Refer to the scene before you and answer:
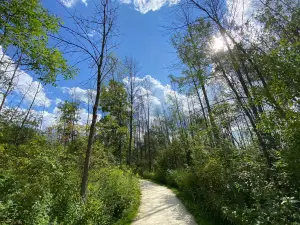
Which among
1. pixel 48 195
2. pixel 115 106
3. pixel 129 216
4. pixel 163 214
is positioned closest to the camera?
pixel 48 195

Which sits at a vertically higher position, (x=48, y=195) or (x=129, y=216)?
(x=48, y=195)

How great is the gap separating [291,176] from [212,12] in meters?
7.10

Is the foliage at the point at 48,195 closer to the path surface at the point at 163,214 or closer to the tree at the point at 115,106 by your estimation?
the path surface at the point at 163,214

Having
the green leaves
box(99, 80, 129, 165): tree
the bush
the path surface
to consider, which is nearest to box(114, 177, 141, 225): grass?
the bush

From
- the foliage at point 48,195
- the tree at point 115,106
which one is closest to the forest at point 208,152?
the foliage at point 48,195

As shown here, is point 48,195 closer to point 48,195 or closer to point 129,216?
point 48,195

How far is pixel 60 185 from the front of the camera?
5551 millimetres

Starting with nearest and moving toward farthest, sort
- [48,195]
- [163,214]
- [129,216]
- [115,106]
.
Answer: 1. [48,195]
2. [129,216]
3. [163,214]
4. [115,106]

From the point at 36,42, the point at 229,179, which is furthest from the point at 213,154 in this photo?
the point at 36,42

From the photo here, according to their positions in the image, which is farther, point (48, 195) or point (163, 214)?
point (163, 214)

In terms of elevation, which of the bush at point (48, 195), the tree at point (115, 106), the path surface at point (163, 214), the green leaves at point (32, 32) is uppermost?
the tree at point (115, 106)

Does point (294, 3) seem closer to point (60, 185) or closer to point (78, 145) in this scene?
point (60, 185)

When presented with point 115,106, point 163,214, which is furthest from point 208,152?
point 115,106

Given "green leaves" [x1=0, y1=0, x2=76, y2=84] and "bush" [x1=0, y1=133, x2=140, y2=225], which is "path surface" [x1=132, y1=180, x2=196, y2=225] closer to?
"bush" [x1=0, y1=133, x2=140, y2=225]
